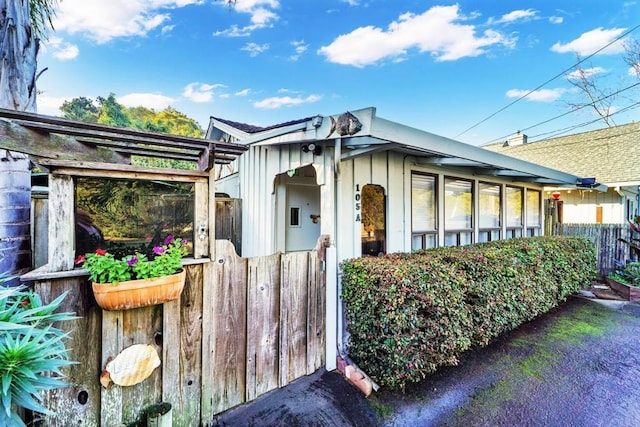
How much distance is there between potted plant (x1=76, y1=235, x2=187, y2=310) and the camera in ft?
5.98

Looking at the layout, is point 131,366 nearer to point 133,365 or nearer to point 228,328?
point 133,365

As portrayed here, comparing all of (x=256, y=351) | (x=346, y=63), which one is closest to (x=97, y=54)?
(x=346, y=63)

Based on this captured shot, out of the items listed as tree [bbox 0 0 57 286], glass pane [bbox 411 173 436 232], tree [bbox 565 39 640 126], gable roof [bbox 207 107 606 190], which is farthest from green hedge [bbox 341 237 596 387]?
tree [bbox 565 39 640 126]

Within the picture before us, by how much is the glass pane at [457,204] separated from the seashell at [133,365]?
5227mm

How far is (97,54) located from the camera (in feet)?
38.5

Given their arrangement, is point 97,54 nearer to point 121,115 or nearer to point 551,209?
point 121,115

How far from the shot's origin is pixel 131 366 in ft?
6.77

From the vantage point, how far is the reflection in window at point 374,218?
4535 millimetres

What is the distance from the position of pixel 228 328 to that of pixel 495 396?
9.17 feet

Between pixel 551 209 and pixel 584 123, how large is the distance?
1107cm

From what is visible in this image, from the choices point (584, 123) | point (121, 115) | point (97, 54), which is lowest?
point (584, 123)

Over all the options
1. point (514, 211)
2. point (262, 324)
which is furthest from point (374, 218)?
point (514, 211)

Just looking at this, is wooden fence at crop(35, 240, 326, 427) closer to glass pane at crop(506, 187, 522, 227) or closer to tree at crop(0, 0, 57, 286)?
tree at crop(0, 0, 57, 286)

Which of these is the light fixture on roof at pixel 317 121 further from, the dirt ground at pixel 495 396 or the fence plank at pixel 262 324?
the dirt ground at pixel 495 396
